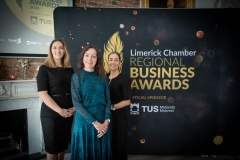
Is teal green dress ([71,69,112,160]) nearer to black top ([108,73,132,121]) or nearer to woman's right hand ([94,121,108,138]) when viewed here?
woman's right hand ([94,121,108,138])

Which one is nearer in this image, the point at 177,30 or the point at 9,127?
the point at 177,30

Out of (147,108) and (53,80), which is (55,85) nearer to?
(53,80)

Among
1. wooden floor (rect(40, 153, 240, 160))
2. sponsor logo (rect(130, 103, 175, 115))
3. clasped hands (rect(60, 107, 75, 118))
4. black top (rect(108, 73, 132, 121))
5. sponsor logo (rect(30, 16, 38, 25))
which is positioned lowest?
wooden floor (rect(40, 153, 240, 160))

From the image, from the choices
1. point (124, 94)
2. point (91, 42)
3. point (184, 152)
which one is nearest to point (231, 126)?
point (184, 152)

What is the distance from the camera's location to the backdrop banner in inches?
89.4

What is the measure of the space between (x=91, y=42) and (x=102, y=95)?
1.03 metres

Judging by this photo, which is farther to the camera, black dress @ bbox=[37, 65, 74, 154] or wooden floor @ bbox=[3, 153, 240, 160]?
wooden floor @ bbox=[3, 153, 240, 160]

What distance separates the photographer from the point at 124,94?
5.91 ft

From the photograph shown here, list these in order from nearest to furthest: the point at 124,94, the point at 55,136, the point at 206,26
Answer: the point at 55,136 → the point at 124,94 → the point at 206,26

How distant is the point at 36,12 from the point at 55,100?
1.50 m

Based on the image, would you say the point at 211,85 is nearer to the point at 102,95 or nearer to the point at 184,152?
the point at 184,152

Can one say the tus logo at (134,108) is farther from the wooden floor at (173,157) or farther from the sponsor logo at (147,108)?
the wooden floor at (173,157)

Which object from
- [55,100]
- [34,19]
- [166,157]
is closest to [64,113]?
[55,100]

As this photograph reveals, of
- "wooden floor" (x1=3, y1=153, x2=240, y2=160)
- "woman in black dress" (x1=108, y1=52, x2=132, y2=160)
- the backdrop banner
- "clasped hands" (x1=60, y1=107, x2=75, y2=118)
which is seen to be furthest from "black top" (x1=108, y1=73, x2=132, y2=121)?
"wooden floor" (x1=3, y1=153, x2=240, y2=160)
